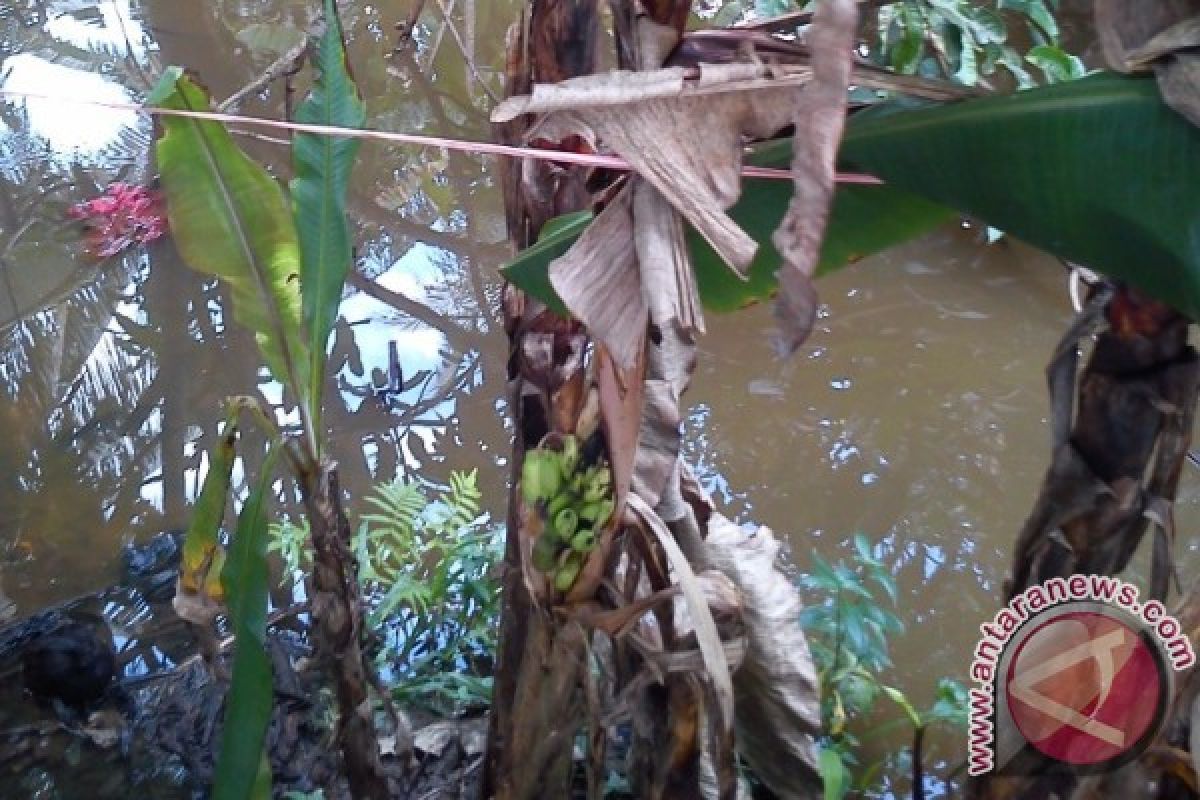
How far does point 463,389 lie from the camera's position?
2.40 metres

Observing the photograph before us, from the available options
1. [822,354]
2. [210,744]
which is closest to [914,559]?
[822,354]

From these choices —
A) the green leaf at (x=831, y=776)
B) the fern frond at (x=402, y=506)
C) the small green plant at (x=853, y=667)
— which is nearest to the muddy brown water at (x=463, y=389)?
the small green plant at (x=853, y=667)

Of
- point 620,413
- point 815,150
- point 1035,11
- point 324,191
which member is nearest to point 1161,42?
point 815,150

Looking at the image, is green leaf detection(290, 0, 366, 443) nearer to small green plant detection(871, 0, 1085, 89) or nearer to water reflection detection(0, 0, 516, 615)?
small green plant detection(871, 0, 1085, 89)

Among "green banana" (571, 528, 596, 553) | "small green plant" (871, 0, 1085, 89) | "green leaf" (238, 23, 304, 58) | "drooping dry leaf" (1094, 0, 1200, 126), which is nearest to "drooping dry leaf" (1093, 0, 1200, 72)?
"drooping dry leaf" (1094, 0, 1200, 126)

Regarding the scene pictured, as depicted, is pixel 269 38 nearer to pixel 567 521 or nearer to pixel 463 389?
pixel 463 389

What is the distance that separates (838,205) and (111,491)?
1772 millimetres

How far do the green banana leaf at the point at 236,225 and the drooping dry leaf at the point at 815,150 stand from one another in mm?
638

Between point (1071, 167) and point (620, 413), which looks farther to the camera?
point (620, 413)

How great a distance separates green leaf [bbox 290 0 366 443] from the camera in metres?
1.01

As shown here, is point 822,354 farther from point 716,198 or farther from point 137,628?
point 716,198

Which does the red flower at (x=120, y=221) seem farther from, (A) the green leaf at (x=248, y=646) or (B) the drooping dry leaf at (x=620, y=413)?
(B) the drooping dry leaf at (x=620, y=413)

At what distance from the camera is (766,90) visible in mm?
649

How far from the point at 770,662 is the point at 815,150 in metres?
0.64
